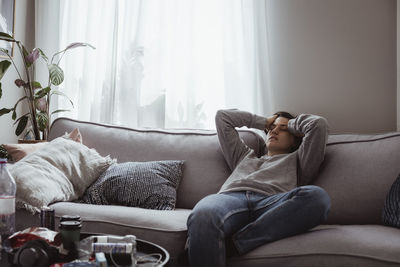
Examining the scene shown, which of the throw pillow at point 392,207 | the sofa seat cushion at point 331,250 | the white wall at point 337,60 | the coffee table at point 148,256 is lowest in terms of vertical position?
Result: the sofa seat cushion at point 331,250

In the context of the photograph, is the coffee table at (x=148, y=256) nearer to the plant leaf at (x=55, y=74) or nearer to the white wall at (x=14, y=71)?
the plant leaf at (x=55, y=74)

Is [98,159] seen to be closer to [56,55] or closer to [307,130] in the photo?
[307,130]

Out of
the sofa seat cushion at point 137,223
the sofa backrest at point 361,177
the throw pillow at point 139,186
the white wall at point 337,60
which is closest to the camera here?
the sofa seat cushion at point 137,223

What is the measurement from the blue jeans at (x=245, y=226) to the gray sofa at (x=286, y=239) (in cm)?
5

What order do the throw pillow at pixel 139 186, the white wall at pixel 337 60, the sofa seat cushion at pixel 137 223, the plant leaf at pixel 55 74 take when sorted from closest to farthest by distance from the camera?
1. the sofa seat cushion at pixel 137 223
2. the throw pillow at pixel 139 186
3. the white wall at pixel 337 60
4. the plant leaf at pixel 55 74

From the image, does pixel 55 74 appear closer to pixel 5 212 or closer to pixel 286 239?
pixel 5 212

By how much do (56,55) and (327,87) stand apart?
6.67ft

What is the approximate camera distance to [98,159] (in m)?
2.53

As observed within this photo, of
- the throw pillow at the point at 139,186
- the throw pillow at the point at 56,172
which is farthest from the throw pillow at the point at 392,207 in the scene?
the throw pillow at the point at 56,172

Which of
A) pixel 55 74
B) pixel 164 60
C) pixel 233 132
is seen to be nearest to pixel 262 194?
pixel 233 132

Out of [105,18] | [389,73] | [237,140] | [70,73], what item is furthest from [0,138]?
[389,73]

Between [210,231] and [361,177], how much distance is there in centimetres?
82

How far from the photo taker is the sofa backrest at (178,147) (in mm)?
2457

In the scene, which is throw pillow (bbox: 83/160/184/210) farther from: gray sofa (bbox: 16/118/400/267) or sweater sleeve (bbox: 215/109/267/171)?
sweater sleeve (bbox: 215/109/267/171)
